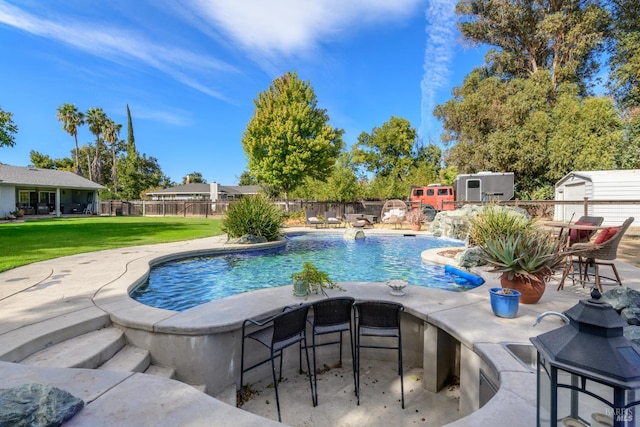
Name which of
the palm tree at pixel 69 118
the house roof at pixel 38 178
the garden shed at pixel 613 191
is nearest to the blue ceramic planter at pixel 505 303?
the garden shed at pixel 613 191

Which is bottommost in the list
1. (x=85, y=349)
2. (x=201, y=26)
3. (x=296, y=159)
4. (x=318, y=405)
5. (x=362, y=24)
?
(x=318, y=405)

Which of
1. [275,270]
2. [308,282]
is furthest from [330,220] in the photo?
[308,282]

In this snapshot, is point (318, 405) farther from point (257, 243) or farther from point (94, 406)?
point (257, 243)

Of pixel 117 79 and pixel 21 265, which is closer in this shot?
pixel 21 265

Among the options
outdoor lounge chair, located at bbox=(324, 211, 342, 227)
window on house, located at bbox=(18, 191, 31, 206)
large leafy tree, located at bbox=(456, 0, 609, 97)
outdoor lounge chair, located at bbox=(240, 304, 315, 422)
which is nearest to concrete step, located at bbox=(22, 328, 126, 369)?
outdoor lounge chair, located at bbox=(240, 304, 315, 422)

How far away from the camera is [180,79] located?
24375 mm

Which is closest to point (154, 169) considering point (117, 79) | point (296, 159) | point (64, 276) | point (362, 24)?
point (117, 79)

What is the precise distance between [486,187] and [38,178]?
3262cm

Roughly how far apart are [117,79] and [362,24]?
60.9ft

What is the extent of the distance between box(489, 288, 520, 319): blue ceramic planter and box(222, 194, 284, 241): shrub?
8.13 m

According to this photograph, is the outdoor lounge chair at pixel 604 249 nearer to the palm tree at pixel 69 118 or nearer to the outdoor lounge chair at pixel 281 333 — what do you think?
the outdoor lounge chair at pixel 281 333

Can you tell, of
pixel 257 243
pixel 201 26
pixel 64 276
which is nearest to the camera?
pixel 64 276

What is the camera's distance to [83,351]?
2.92 metres

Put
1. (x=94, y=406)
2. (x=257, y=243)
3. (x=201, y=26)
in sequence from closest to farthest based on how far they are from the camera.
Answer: (x=94, y=406) < (x=257, y=243) < (x=201, y=26)
